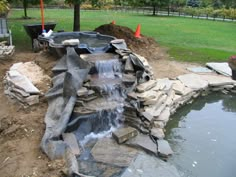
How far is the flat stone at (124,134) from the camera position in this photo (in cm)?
486

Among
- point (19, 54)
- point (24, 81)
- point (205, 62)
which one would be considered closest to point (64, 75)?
point (24, 81)

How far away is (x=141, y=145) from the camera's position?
4.78m

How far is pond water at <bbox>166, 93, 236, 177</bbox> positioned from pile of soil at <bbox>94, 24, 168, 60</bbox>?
123 inches

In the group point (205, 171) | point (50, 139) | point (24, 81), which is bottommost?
point (205, 171)

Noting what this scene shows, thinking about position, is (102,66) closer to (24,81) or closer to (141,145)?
(24,81)

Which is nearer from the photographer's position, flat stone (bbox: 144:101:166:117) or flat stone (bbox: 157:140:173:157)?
flat stone (bbox: 157:140:173:157)

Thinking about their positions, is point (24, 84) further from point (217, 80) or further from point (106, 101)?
point (217, 80)

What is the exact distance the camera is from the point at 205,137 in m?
5.54

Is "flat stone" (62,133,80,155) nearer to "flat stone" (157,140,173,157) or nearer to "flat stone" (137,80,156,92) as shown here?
"flat stone" (157,140,173,157)

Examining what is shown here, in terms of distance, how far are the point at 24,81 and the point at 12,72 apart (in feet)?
2.10

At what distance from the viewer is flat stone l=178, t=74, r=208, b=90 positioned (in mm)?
7586

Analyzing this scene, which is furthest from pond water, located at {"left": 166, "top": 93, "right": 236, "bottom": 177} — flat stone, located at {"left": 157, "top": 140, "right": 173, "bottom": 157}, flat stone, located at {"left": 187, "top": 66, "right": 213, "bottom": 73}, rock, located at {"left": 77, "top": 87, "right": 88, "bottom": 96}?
rock, located at {"left": 77, "top": 87, "right": 88, "bottom": 96}

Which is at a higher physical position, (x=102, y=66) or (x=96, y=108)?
(x=102, y=66)

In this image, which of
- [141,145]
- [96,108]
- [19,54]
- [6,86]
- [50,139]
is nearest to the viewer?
[50,139]
